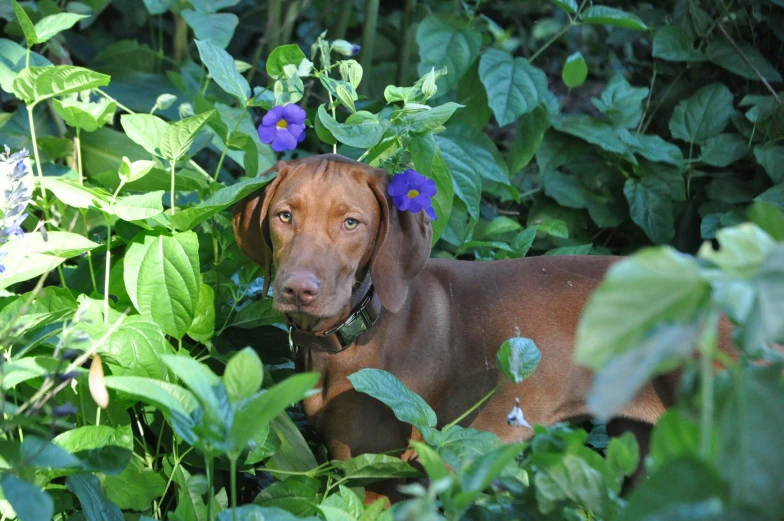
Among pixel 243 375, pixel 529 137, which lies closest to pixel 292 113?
pixel 243 375

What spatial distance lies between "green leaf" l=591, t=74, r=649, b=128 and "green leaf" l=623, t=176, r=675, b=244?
→ 242mm

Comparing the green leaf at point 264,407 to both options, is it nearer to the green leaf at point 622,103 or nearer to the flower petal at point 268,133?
the flower petal at point 268,133

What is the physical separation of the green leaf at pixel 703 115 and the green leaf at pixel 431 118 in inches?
68.2

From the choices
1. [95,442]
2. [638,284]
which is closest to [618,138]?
[95,442]

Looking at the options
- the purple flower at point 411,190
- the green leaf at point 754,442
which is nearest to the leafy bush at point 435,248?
the green leaf at point 754,442

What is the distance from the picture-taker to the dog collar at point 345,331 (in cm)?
208

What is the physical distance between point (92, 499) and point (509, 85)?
6.55 feet

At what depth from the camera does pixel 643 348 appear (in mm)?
771

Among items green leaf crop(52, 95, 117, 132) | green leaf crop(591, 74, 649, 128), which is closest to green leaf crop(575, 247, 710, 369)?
green leaf crop(52, 95, 117, 132)

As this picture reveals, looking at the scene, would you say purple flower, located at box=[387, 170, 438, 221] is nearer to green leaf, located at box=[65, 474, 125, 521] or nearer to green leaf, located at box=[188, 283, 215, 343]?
green leaf, located at box=[188, 283, 215, 343]

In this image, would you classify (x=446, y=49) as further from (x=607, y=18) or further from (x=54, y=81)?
(x=54, y=81)

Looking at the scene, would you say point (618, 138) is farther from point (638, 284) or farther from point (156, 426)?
point (638, 284)

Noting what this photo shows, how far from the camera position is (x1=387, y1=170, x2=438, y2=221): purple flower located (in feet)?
6.52

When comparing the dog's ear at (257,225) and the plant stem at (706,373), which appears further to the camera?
the dog's ear at (257,225)
